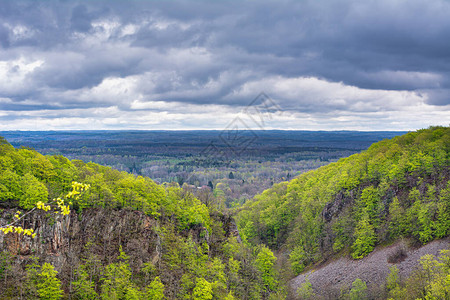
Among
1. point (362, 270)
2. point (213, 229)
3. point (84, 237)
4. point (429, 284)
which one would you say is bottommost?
point (362, 270)

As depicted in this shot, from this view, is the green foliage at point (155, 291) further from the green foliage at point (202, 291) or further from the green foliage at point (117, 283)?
the green foliage at point (202, 291)

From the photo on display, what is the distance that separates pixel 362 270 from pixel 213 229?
1207 inches

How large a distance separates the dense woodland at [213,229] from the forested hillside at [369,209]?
0.93 ft

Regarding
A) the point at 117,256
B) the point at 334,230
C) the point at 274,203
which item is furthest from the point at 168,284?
the point at 274,203

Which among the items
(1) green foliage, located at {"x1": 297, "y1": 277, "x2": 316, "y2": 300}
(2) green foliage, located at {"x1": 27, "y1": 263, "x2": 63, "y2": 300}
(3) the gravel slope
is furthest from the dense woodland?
(3) the gravel slope

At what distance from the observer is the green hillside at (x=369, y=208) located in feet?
234

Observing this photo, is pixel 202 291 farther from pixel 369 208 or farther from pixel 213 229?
pixel 369 208

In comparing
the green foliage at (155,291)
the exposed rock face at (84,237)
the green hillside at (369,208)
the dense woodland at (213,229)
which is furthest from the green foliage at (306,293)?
the green foliage at (155,291)

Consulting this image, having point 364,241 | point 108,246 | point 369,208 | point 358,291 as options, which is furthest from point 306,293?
point 108,246

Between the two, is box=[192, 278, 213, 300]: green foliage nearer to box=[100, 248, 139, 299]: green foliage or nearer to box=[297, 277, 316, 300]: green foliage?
box=[100, 248, 139, 299]: green foliage

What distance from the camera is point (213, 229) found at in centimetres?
6512

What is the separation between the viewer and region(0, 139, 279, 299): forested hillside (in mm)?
38562

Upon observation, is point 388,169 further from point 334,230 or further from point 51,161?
point 51,161

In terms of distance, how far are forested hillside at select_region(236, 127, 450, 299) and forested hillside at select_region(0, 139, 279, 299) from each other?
88.9ft
